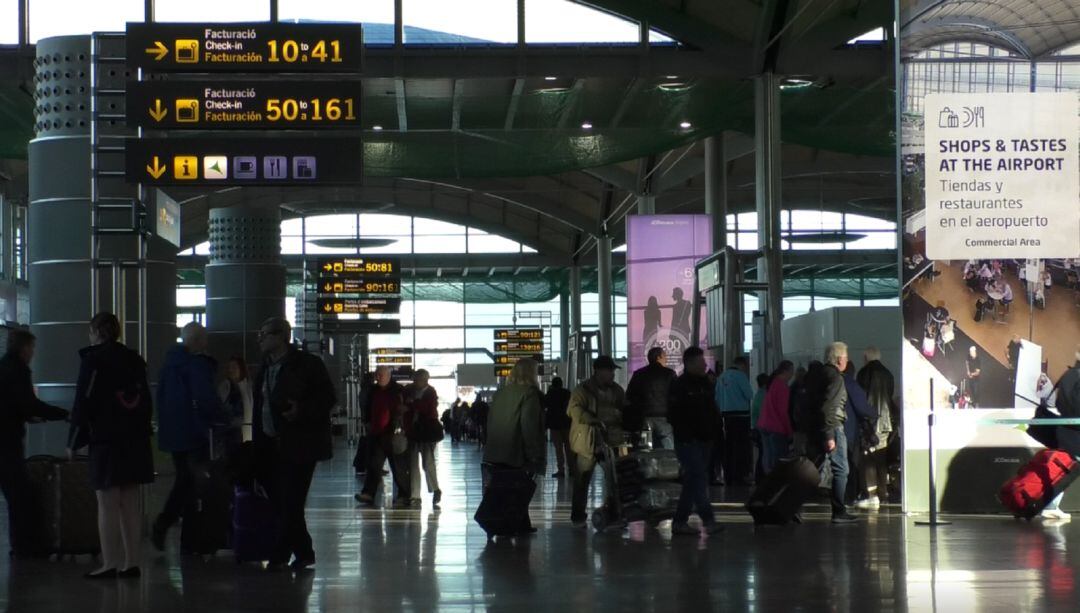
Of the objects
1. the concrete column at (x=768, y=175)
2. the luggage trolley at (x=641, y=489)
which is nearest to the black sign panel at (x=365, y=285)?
the concrete column at (x=768, y=175)

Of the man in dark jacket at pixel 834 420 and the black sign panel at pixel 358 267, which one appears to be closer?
the man in dark jacket at pixel 834 420

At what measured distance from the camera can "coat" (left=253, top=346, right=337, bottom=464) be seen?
9.48m

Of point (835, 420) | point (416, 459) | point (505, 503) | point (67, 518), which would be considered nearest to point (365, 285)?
point (416, 459)

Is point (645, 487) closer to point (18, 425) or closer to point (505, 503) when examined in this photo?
point (505, 503)

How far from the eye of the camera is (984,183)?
13164 mm

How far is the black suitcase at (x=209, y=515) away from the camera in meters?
10.7

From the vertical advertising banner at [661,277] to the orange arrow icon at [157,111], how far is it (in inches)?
596

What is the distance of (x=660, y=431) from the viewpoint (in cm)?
1327

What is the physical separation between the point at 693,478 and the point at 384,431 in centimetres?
488

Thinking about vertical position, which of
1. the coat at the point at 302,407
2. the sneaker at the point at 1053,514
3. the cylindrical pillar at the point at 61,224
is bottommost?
the sneaker at the point at 1053,514

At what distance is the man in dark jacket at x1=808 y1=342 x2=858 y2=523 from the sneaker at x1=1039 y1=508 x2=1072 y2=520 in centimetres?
163

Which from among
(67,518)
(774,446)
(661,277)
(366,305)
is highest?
(661,277)

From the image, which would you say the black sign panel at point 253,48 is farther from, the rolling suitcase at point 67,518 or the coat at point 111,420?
the coat at point 111,420

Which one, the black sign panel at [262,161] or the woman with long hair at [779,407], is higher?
the black sign panel at [262,161]
